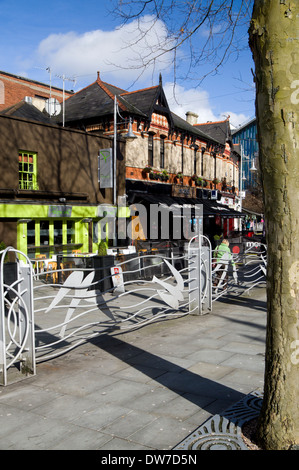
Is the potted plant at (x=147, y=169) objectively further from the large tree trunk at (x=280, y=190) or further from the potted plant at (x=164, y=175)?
the large tree trunk at (x=280, y=190)

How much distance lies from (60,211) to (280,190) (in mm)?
15549

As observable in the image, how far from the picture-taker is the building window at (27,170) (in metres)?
17.0

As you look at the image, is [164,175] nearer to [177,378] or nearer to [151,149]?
[151,149]

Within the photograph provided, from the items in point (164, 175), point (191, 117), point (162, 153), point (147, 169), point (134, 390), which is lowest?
point (134, 390)

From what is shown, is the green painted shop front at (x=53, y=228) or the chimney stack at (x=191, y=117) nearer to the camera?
→ the green painted shop front at (x=53, y=228)

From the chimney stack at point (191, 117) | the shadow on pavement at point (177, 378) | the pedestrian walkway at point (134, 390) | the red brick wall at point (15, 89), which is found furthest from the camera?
the chimney stack at point (191, 117)

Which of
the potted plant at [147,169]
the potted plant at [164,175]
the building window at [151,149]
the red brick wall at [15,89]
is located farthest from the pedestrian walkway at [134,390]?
the red brick wall at [15,89]

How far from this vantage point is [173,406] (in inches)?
180

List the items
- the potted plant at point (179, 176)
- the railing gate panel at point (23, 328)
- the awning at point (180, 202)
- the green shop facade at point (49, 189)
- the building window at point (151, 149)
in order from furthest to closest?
the potted plant at point (179, 176) < the building window at point (151, 149) < the awning at point (180, 202) < the green shop facade at point (49, 189) < the railing gate panel at point (23, 328)

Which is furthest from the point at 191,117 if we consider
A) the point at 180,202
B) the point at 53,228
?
the point at 53,228

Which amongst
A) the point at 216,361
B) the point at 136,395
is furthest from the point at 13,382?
the point at 216,361

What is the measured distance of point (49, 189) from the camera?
18031 millimetres
